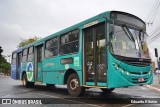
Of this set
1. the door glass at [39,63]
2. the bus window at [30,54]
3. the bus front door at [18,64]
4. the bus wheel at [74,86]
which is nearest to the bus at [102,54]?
the bus wheel at [74,86]

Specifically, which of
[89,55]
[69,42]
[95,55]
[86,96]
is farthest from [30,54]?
[95,55]

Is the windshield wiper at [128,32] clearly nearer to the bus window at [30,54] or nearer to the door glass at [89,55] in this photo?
the door glass at [89,55]

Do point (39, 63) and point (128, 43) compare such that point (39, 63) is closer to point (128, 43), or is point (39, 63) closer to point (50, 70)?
point (50, 70)

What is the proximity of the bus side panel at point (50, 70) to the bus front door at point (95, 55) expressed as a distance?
254cm

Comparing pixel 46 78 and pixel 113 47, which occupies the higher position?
pixel 113 47

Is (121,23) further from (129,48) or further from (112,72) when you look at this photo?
(112,72)

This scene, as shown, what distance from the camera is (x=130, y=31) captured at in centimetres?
850

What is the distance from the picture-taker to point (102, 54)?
834 centimetres

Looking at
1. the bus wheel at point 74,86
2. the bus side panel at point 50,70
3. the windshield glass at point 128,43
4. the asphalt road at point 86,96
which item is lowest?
the asphalt road at point 86,96

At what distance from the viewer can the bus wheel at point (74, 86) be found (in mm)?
9607

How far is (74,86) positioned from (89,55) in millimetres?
1724

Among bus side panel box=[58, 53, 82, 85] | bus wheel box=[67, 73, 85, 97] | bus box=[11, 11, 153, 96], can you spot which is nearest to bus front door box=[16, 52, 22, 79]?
bus box=[11, 11, 153, 96]

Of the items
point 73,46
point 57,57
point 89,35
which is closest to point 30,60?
point 57,57

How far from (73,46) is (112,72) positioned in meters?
2.99
